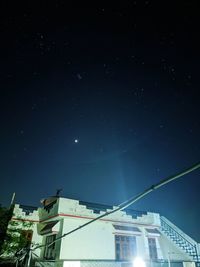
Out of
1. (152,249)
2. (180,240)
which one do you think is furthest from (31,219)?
(180,240)

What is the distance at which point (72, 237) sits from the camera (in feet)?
50.3

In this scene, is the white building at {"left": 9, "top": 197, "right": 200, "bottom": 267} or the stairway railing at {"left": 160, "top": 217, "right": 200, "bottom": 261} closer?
the white building at {"left": 9, "top": 197, "right": 200, "bottom": 267}

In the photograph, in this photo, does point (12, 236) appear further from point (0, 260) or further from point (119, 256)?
point (119, 256)

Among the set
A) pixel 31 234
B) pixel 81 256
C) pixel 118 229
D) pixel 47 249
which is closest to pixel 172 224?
pixel 118 229

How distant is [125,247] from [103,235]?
7.31 ft

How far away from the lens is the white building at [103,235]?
15.4 m

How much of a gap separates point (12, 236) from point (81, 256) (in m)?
4.92

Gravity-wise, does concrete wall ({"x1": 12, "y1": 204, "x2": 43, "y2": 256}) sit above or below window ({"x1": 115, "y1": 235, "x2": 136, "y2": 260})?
above

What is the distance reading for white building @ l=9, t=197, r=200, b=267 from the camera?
15.4 meters

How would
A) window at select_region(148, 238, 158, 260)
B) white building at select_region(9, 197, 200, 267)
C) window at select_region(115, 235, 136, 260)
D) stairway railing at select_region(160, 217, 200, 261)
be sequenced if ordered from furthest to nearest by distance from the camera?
1. window at select_region(148, 238, 158, 260)
2. stairway railing at select_region(160, 217, 200, 261)
3. window at select_region(115, 235, 136, 260)
4. white building at select_region(9, 197, 200, 267)

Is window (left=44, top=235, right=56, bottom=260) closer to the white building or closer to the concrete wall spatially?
the white building

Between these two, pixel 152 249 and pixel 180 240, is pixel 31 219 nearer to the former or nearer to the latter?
pixel 152 249

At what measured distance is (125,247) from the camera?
17266 mm

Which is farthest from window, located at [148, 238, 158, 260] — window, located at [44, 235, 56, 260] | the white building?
window, located at [44, 235, 56, 260]
